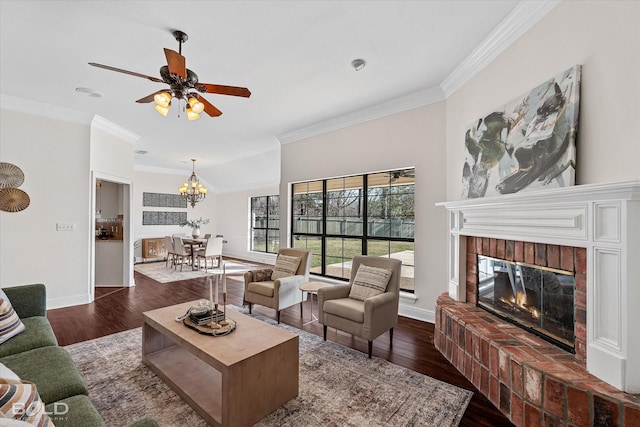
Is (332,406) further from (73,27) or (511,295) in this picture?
(73,27)

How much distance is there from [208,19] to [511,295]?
332 cm

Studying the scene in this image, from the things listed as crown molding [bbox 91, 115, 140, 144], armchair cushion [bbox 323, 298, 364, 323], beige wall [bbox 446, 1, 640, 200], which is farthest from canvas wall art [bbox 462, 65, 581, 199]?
crown molding [bbox 91, 115, 140, 144]

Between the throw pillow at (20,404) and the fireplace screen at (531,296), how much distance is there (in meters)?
2.71

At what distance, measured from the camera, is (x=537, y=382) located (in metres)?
1.70

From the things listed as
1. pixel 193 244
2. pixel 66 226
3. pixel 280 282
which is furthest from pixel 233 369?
pixel 193 244

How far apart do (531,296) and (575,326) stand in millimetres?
412

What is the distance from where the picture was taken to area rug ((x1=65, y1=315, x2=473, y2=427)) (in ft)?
6.45

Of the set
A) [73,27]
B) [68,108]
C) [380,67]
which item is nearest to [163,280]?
[68,108]

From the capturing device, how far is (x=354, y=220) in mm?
4734

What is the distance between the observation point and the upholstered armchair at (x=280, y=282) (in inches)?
148

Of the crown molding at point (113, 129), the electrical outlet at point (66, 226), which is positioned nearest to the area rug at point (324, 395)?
the electrical outlet at point (66, 226)

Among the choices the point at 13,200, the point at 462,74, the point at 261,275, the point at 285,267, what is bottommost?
the point at 261,275

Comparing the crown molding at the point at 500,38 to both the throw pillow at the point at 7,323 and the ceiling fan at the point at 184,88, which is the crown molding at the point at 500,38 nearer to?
the ceiling fan at the point at 184,88

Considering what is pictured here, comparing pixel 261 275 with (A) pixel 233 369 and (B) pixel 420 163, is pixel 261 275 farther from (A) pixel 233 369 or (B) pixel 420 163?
(B) pixel 420 163
